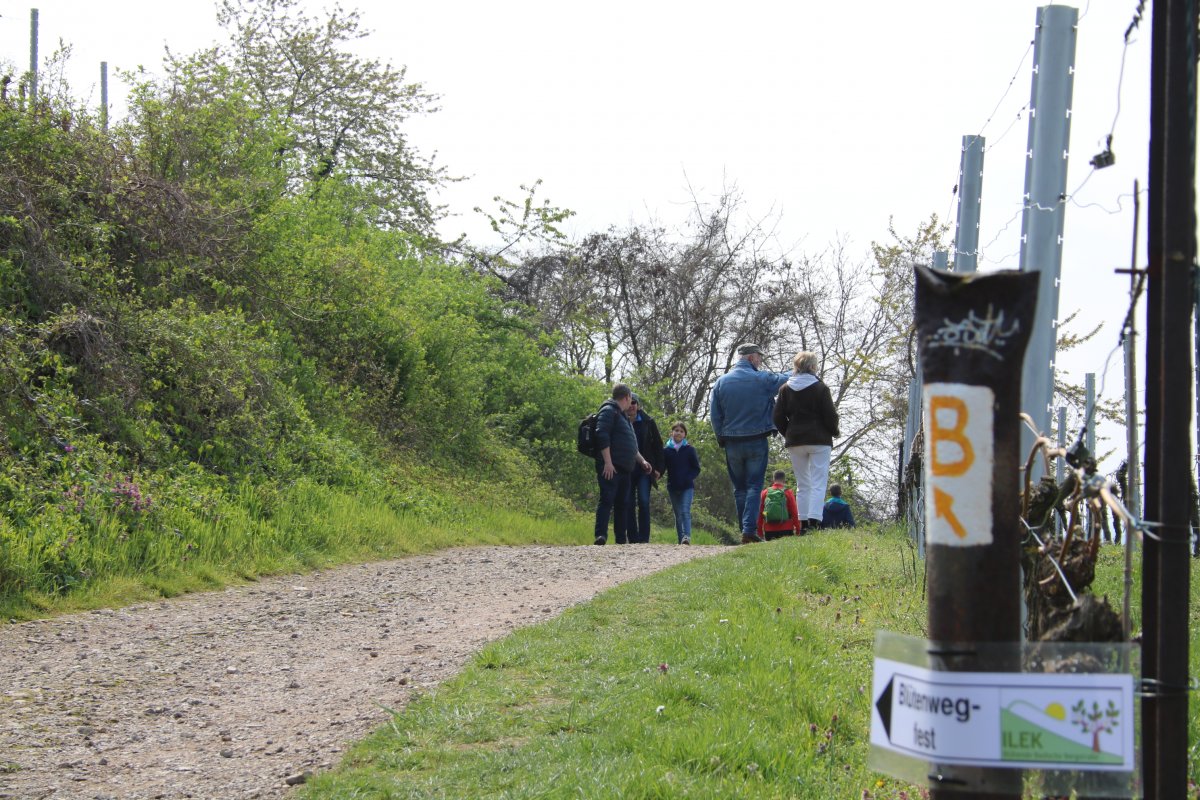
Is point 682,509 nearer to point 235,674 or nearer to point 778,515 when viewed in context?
point 778,515

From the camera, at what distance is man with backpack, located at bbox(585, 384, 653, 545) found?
15.4 m

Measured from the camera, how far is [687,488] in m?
16.7

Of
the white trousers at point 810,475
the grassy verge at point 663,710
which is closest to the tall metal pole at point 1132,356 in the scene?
the grassy verge at point 663,710

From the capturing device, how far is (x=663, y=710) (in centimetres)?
485

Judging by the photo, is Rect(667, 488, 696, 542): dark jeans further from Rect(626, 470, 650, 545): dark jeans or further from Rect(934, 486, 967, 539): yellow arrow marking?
Rect(934, 486, 967, 539): yellow arrow marking

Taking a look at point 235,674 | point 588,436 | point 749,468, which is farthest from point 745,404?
point 235,674

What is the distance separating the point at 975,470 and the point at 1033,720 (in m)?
0.45

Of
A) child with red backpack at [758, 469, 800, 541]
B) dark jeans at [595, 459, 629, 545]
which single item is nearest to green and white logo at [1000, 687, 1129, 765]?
child with red backpack at [758, 469, 800, 541]

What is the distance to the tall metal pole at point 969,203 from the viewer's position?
7363 millimetres

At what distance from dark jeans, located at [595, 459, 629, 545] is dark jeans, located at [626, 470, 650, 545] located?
22 cm

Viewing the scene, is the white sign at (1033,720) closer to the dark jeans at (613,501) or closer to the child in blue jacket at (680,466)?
the dark jeans at (613,501)

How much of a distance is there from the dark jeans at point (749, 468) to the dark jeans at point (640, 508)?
2453 mm

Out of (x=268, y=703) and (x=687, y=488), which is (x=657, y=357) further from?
(x=268, y=703)

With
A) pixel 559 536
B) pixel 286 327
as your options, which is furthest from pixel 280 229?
pixel 559 536
